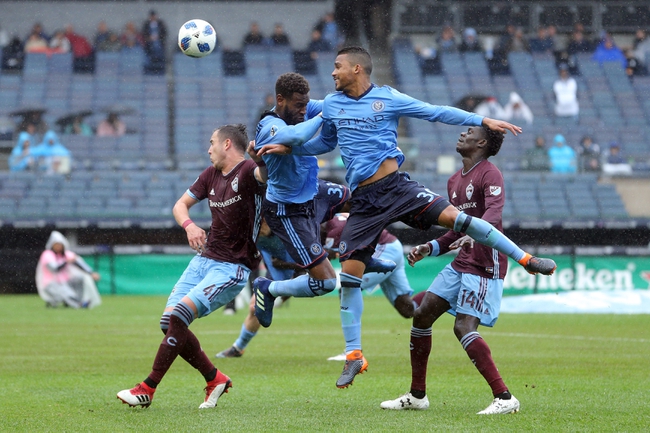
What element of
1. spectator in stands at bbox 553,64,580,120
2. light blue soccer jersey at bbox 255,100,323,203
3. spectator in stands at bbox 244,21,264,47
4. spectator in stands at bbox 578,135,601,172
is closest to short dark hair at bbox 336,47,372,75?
light blue soccer jersey at bbox 255,100,323,203

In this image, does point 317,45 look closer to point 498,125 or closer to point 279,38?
point 279,38

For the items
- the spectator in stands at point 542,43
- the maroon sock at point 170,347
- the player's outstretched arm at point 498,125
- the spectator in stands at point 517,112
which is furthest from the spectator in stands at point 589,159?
the maroon sock at point 170,347

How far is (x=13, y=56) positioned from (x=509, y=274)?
18.1m

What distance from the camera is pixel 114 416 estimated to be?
7.11 meters

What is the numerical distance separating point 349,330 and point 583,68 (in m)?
27.7

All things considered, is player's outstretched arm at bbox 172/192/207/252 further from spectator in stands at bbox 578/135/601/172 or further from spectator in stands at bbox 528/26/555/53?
spectator in stands at bbox 528/26/555/53

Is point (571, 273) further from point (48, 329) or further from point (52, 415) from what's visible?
point (52, 415)

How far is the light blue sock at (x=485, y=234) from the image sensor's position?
280 inches

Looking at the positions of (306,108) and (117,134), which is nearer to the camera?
(306,108)

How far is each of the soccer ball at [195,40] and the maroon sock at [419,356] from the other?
387 cm

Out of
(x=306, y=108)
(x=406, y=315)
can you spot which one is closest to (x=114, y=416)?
(x=306, y=108)

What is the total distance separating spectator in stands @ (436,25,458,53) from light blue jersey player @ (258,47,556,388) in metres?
26.9

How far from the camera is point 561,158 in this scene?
25.6 metres

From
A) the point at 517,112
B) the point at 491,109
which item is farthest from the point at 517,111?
the point at 491,109
